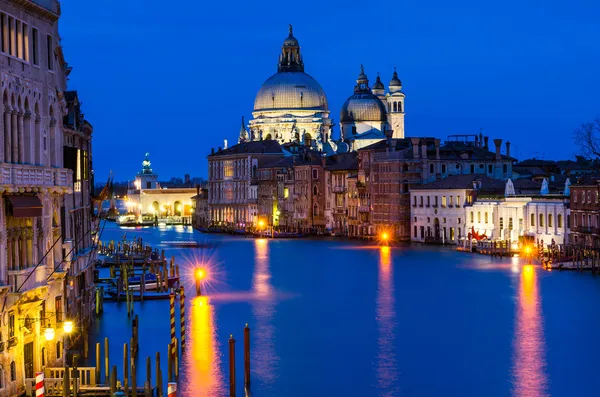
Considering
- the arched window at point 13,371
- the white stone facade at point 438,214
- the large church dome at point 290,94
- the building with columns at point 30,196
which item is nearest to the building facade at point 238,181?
the large church dome at point 290,94

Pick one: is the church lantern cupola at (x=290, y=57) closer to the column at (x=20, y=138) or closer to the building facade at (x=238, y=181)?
the building facade at (x=238, y=181)

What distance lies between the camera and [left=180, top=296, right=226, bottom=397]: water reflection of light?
18500 mm

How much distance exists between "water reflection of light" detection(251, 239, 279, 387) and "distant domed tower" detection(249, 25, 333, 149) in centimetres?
5821

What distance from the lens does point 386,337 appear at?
24.3m

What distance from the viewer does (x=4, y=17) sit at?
1391 cm

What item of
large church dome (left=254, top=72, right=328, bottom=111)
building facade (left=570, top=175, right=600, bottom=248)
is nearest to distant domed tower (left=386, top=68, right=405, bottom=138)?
large church dome (left=254, top=72, right=328, bottom=111)

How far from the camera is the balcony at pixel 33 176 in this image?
541 inches

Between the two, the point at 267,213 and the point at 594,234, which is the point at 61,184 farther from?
the point at 267,213

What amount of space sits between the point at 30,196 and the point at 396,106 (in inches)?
3307

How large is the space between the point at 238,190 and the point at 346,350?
69134mm

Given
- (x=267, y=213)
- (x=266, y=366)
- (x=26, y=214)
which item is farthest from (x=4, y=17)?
(x=267, y=213)

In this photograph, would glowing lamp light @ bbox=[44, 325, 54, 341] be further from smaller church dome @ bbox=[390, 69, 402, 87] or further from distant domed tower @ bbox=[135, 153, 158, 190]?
distant domed tower @ bbox=[135, 153, 158, 190]

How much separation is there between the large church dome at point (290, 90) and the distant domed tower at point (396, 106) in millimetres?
7920

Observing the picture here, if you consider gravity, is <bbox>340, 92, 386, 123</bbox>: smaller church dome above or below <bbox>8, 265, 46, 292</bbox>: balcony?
above
